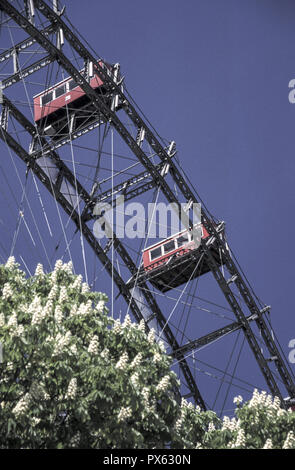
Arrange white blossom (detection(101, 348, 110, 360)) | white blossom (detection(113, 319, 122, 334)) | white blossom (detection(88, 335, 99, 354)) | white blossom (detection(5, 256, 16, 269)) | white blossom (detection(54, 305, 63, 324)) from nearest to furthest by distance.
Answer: white blossom (detection(88, 335, 99, 354)) → white blossom (detection(54, 305, 63, 324)) → white blossom (detection(101, 348, 110, 360)) → white blossom (detection(113, 319, 122, 334)) → white blossom (detection(5, 256, 16, 269))

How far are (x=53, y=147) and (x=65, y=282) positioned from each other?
40.3 feet

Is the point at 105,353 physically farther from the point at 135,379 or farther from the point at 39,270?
the point at 39,270

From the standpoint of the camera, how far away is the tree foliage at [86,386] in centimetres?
1477

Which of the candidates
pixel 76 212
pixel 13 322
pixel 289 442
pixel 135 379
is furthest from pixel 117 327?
pixel 76 212

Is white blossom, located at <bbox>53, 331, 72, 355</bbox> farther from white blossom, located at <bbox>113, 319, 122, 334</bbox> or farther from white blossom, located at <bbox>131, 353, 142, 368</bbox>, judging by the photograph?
white blossom, located at <bbox>113, 319, 122, 334</bbox>

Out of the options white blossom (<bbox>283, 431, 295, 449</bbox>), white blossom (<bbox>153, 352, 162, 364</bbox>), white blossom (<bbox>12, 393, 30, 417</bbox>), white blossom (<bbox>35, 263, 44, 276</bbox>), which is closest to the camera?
white blossom (<bbox>12, 393, 30, 417</bbox>)

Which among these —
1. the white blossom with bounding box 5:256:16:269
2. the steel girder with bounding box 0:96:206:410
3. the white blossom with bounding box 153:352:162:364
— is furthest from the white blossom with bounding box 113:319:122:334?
the steel girder with bounding box 0:96:206:410

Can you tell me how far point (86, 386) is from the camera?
1596 centimetres

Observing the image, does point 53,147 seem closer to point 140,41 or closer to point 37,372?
point 37,372

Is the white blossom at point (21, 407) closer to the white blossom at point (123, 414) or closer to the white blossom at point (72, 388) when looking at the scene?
the white blossom at point (72, 388)

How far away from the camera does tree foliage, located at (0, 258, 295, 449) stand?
48.4 ft

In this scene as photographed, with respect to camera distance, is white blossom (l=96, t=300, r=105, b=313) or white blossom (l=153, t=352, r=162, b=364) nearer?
white blossom (l=153, t=352, r=162, b=364)

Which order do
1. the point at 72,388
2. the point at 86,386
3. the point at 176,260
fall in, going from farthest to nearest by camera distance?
the point at 176,260 < the point at 86,386 < the point at 72,388
